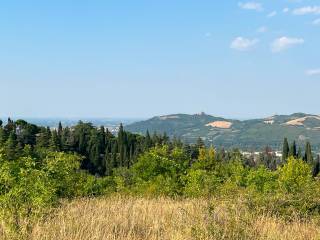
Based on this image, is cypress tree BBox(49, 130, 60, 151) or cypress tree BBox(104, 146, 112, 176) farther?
cypress tree BBox(104, 146, 112, 176)

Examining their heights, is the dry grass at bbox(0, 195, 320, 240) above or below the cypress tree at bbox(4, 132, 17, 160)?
above

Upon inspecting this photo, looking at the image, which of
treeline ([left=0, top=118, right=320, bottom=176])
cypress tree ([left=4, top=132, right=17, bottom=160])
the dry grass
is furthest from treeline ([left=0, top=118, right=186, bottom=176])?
the dry grass

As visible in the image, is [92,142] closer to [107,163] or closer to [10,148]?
[107,163]

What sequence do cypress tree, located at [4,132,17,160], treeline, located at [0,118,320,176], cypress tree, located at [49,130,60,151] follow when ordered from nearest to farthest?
cypress tree, located at [4,132,17,160]
cypress tree, located at [49,130,60,151]
treeline, located at [0,118,320,176]

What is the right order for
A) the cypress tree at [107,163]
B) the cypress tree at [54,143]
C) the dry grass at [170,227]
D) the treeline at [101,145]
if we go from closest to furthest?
the dry grass at [170,227], the cypress tree at [54,143], the treeline at [101,145], the cypress tree at [107,163]

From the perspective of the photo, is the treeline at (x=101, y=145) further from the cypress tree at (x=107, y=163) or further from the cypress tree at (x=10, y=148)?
the cypress tree at (x=10, y=148)

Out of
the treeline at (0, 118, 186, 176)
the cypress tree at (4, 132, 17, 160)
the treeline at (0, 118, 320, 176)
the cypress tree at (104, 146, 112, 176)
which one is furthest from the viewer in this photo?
the cypress tree at (104, 146, 112, 176)

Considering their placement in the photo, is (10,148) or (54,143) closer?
(10,148)

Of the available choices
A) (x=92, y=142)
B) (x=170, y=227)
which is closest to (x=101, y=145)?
(x=92, y=142)

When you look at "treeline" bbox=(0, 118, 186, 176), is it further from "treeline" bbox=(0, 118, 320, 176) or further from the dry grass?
the dry grass

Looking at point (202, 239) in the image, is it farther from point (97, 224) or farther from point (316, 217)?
point (316, 217)

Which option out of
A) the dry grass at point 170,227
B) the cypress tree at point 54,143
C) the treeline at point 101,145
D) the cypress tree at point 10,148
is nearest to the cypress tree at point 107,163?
the treeline at point 101,145

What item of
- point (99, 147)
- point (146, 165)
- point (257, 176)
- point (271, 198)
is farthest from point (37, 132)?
point (271, 198)


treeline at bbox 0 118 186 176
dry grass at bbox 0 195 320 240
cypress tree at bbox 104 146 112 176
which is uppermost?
dry grass at bbox 0 195 320 240
